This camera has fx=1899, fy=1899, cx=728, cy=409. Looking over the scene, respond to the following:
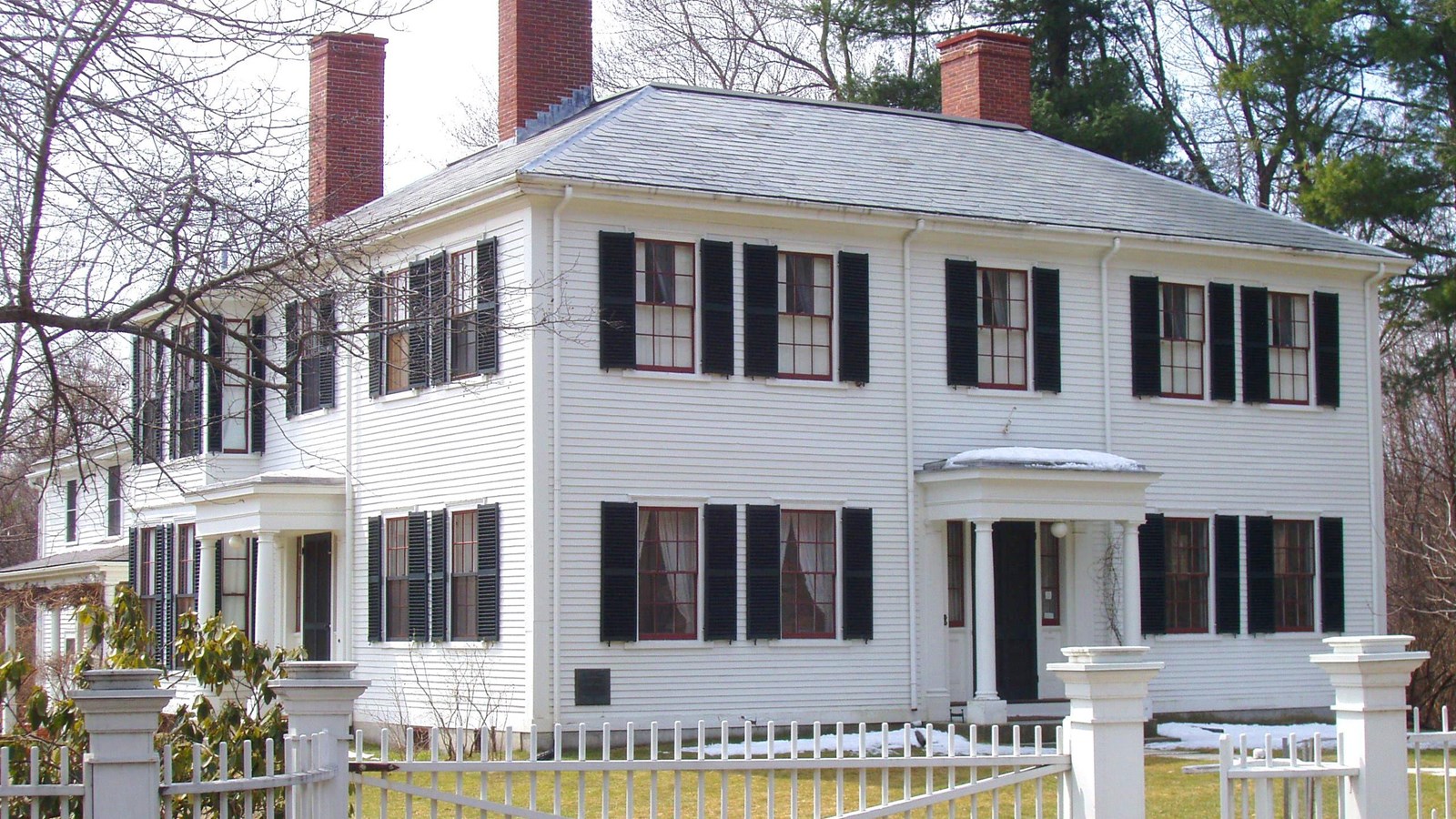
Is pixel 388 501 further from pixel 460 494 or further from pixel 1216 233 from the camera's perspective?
pixel 1216 233

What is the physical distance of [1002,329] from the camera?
77.5 feet

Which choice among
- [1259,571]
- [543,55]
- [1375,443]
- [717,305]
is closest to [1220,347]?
[1259,571]

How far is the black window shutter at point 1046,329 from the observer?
23.6m

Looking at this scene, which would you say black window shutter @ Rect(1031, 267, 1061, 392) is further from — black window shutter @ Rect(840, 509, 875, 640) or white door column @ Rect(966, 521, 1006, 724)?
black window shutter @ Rect(840, 509, 875, 640)

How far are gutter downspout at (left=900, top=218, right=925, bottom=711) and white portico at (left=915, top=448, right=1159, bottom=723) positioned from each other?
21 centimetres

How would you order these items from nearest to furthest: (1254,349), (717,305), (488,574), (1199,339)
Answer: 1. (488,574)
2. (717,305)
3. (1199,339)
4. (1254,349)

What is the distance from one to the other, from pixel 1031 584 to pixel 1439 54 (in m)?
13.8

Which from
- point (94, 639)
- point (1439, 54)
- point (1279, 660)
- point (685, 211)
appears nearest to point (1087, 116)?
point (1439, 54)

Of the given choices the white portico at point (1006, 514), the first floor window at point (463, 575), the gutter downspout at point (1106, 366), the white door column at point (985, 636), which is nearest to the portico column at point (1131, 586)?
the white portico at point (1006, 514)

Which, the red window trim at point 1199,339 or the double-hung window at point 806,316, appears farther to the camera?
A: the red window trim at point 1199,339

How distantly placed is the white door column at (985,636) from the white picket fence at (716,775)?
299mm

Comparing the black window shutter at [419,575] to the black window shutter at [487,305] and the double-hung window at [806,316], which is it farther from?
the double-hung window at [806,316]

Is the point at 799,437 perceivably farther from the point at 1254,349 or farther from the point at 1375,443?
the point at 1375,443

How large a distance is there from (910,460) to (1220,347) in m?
5.01
